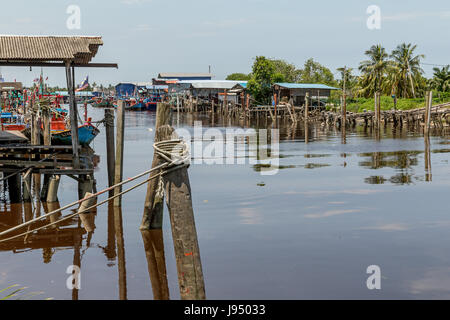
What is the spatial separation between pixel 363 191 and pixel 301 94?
177 ft

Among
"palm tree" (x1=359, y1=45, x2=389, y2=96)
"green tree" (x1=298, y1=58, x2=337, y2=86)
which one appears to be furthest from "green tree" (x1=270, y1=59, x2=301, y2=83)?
"palm tree" (x1=359, y1=45, x2=389, y2=96)

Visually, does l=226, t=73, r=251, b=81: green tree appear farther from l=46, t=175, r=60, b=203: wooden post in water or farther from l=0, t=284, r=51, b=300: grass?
l=0, t=284, r=51, b=300: grass

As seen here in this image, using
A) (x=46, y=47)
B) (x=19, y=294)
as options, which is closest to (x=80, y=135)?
(x=46, y=47)

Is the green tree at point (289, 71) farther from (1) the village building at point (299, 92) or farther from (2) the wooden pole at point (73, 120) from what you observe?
(2) the wooden pole at point (73, 120)

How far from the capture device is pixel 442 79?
61.7 metres

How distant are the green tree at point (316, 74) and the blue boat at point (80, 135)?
69640 mm

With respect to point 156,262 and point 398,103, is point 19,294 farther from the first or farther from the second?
point 398,103

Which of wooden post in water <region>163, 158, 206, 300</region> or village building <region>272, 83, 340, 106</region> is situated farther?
village building <region>272, 83, 340, 106</region>

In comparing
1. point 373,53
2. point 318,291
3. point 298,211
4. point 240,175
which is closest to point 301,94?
point 373,53

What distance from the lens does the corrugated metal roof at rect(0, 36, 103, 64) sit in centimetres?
1267

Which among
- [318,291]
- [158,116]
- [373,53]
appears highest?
[373,53]

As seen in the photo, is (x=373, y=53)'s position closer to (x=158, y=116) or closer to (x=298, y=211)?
(x=298, y=211)

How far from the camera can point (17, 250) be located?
33.3 feet

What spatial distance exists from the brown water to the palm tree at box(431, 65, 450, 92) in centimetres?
4630
